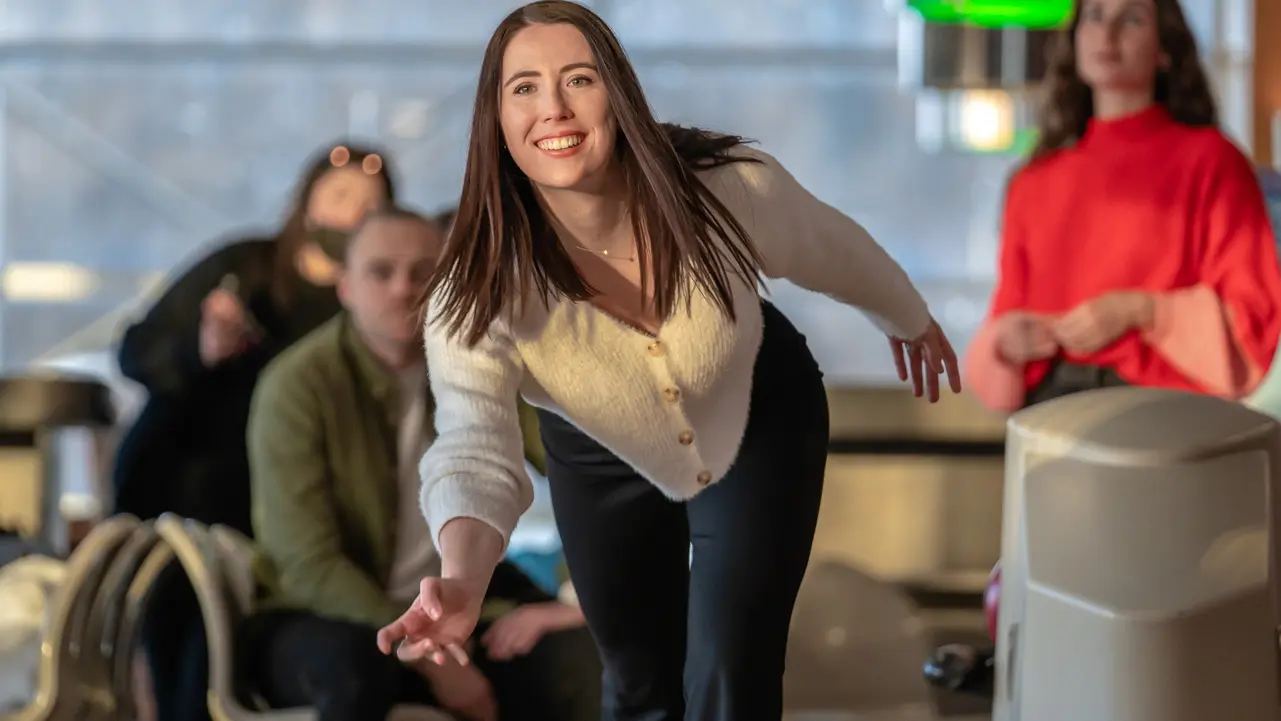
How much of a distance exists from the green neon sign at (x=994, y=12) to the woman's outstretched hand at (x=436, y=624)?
1.28 m

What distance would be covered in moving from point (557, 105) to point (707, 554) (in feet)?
0.92

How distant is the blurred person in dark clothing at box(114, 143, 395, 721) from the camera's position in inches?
78.4

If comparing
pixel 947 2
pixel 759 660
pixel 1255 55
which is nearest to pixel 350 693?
pixel 759 660

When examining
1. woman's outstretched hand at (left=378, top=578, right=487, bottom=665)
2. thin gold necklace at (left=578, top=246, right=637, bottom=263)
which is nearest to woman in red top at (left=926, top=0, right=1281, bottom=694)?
thin gold necklace at (left=578, top=246, right=637, bottom=263)

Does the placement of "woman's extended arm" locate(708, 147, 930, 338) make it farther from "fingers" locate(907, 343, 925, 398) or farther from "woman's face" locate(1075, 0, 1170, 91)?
"woman's face" locate(1075, 0, 1170, 91)

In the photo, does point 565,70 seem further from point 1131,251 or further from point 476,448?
point 1131,251

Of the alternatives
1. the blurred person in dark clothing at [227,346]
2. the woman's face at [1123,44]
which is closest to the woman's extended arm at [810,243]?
the woman's face at [1123,44]

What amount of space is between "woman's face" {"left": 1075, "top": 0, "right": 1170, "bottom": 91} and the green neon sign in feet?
1.49

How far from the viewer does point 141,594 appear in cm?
173

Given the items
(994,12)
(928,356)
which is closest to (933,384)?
(928,356)

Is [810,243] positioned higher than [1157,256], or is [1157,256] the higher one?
[810,243]

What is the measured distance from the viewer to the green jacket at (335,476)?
160cm

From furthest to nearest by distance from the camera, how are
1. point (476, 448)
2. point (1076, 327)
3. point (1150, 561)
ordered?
point (1076, 327) < point (1150, 561) < point (476, 448)

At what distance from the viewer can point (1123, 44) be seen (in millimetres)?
1478
